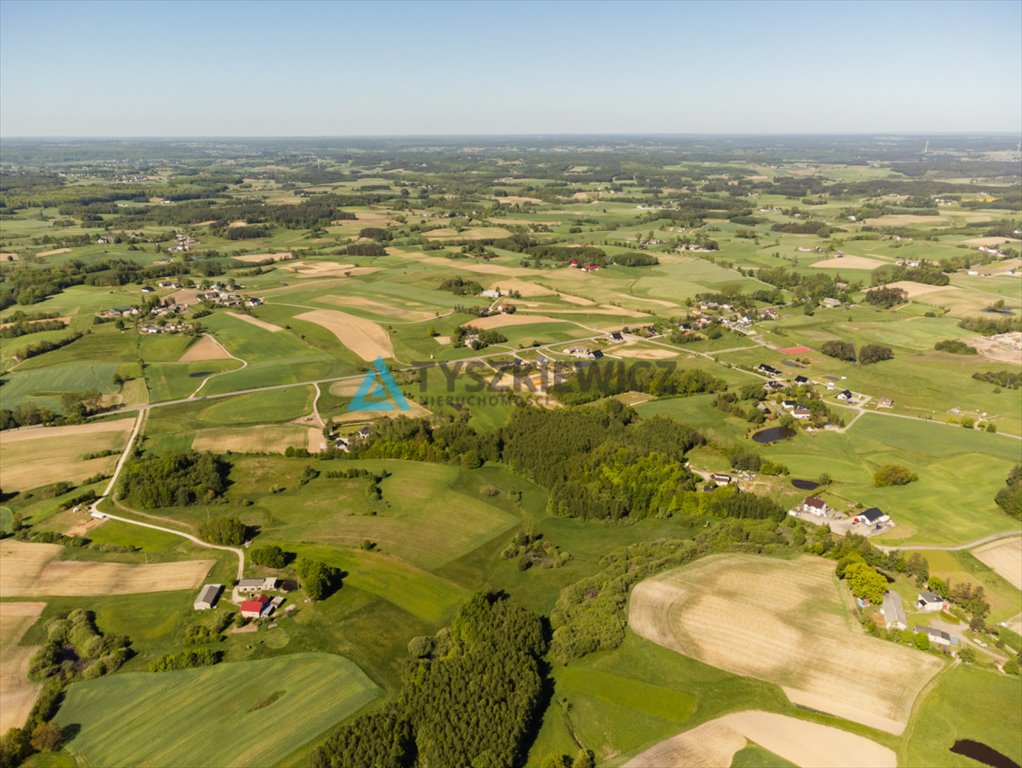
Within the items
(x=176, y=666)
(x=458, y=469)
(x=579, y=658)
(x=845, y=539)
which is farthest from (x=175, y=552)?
(x=845, y=539)

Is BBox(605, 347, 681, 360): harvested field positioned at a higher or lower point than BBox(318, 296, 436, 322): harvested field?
lower

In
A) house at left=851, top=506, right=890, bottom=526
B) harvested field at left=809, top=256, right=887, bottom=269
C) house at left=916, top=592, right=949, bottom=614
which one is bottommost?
house at left=916, top=592, right=949, bottom=614

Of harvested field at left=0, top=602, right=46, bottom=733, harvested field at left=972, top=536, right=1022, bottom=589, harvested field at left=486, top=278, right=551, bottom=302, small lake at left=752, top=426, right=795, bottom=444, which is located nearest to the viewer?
harvested field at left=0, top=602, right=46, bottom=733

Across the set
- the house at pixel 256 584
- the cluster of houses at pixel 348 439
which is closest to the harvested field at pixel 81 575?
the house at pixel 256 584

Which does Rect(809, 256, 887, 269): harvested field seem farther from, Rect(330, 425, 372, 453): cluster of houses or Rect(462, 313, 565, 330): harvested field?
Rect(330, 425, 372, 453): cluster of houses

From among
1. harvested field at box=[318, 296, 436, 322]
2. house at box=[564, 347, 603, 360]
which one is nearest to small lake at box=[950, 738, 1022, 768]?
house at box=[564, 347, 603, 360]

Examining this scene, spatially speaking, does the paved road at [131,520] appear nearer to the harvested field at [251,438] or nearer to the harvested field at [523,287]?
the harvested field at [251,438]
